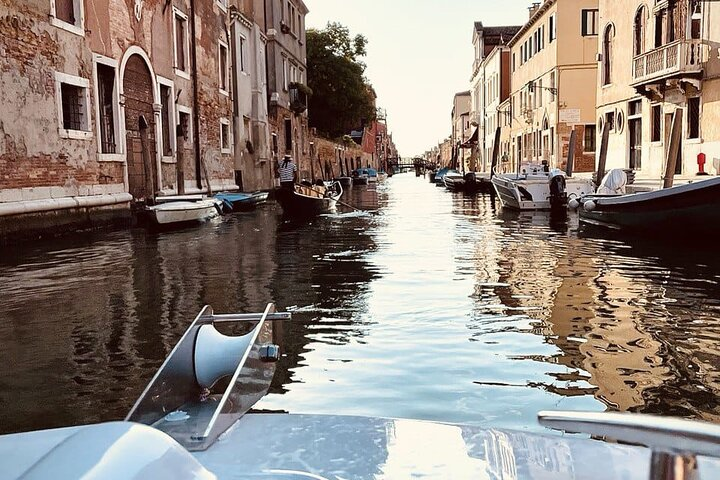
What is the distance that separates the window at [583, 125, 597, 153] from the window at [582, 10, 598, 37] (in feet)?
10.3

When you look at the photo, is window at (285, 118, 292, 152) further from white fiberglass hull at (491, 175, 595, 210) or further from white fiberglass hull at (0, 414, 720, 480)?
white fiberglass hull at (0, 414, 720, 480)

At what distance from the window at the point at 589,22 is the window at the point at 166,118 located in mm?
14939

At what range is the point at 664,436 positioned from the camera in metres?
0.88

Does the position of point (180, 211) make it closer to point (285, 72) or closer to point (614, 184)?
point (614, 184)

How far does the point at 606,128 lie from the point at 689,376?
492 inches

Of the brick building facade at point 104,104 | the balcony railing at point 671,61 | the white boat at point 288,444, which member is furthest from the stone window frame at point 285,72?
the white boat at point 288,444

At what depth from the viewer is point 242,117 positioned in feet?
66.6

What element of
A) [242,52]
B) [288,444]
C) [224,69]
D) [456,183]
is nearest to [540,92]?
[456,183]

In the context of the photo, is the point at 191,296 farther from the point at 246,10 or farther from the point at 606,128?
the point at 246,10

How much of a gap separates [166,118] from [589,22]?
15.3 metres

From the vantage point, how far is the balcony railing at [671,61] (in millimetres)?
14195

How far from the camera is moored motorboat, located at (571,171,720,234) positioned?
828 cm

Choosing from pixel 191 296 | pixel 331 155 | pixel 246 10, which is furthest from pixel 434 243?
pixel 331 155

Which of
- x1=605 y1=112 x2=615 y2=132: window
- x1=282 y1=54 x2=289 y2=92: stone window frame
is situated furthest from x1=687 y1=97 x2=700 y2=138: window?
x1=282 y1=54 x2=289 y2=92: stone window frame
